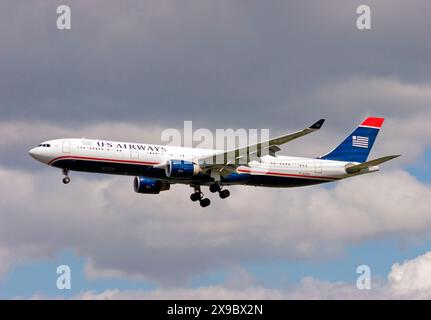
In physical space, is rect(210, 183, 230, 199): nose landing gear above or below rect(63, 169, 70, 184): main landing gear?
below

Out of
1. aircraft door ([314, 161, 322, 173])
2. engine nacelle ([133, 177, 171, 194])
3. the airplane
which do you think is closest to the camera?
the airplane

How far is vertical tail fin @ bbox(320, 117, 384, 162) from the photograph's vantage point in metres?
96.4

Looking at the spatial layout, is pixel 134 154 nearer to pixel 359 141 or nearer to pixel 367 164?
pixel 367 164

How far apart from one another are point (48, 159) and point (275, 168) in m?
21.2

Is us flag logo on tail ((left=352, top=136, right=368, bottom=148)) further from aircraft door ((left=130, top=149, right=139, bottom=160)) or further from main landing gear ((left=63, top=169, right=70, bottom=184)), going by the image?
main landing gear ((left=63, top=169, right=70, bottom=184))

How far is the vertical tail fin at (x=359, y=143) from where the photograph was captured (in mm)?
96438

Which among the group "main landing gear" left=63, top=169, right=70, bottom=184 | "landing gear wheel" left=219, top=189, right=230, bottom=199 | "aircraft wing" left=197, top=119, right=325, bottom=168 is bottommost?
"landing gear wheel" left=219, top=189, right=230, bottom=199

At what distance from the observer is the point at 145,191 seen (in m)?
92.9

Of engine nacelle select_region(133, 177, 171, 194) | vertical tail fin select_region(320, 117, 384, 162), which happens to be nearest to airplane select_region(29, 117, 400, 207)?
engine nacelle select_region(133, 177, 171, 194)

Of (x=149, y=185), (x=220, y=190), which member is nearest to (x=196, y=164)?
(x=220, y=190)

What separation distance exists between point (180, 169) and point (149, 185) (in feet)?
31.7

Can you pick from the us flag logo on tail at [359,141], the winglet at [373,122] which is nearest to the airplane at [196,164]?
the us flag logo on tail at [359,141]

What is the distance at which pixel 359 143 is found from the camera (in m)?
98.3
